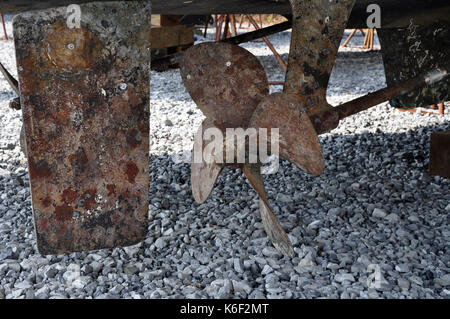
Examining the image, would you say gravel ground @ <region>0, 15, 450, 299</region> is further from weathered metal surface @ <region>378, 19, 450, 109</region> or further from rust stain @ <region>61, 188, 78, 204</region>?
weathered metal surface @ <region>378, 19, 450, 109</region>

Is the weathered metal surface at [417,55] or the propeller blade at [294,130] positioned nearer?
the propeller blade at [294,130]

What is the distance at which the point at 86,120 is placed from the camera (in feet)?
5.79

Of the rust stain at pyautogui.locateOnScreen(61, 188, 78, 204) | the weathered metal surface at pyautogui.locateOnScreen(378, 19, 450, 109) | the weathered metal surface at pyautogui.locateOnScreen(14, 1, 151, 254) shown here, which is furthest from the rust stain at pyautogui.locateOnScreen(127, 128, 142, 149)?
the weathered metal surface at pyautogui.locateOnScreen(378, 19, 450, 109)

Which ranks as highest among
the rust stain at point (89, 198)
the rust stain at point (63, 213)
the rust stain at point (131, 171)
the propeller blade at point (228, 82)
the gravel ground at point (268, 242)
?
the propeller blade at point (228, 82)

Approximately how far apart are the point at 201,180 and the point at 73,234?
0.54 metres

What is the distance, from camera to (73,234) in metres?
1.83

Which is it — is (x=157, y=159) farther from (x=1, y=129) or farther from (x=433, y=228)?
(x=433, y=228)

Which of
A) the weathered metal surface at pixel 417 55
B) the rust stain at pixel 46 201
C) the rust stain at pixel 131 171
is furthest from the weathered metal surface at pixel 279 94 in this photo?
the weathered metal surface at pixel 417 55

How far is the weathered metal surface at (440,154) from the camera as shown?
2.86m

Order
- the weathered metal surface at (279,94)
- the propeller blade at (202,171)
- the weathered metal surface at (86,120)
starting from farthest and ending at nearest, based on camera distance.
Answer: the propeller blade at (202,171), the weathered metal surface at (279,94), the weathered metal surface at (86,120)

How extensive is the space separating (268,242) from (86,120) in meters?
0.90

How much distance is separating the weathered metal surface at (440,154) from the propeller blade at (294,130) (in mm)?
1448

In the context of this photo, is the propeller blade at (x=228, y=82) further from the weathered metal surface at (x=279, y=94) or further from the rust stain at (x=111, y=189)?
the rust stain at (x=111, y=189)

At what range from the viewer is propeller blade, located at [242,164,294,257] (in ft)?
6.57
